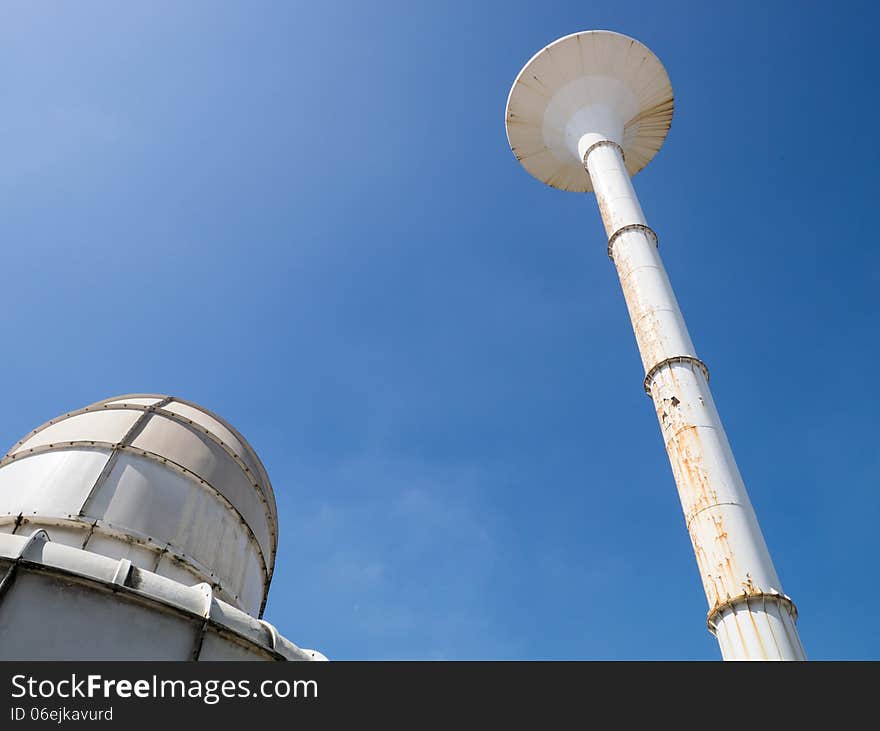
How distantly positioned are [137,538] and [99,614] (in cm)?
259

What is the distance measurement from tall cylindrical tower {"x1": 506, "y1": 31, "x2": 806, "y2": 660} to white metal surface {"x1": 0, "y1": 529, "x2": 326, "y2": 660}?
5.51 metres

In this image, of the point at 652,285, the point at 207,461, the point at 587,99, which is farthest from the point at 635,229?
Result: the point at 207,461

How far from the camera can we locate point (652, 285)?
11797mm

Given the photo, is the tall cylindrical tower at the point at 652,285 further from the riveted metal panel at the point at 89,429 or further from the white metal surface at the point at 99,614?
the riveted metal panel at the point at 89,429

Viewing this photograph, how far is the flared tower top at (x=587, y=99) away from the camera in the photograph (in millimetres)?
16234

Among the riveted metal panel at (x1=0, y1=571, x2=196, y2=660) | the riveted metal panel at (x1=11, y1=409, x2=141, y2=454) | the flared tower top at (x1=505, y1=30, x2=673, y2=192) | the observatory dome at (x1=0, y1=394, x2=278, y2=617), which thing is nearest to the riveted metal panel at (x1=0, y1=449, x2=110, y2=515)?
the observatory dome at (x1=0, y1=394, x2=278, y2=617)

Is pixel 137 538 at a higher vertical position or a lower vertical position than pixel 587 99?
lower

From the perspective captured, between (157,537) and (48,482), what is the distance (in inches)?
74.3

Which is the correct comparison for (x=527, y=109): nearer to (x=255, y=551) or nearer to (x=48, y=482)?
(x=255, y=551)

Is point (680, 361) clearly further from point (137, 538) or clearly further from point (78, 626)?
point (78, 626)

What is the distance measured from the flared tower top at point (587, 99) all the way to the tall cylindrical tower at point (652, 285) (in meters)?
0.03

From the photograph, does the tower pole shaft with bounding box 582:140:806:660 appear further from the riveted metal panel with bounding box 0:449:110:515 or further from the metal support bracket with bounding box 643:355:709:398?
the riveted metal panel with bounding box 0:449:110:515
